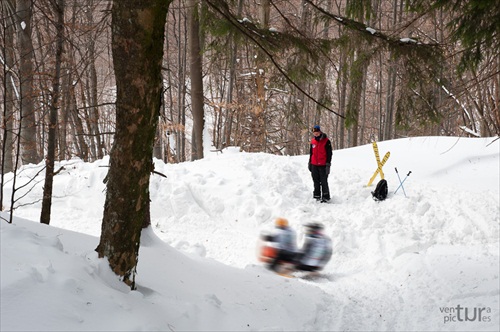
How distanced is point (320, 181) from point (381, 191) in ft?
4.50

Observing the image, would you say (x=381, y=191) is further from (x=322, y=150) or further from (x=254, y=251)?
(x=254, y=251)

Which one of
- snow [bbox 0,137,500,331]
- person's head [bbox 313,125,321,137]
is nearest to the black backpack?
snow [bbox 0,137,500,331]

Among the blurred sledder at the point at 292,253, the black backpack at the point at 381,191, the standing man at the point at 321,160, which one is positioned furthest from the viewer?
the standing man at the point at 321,160

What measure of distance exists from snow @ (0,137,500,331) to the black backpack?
0.63ft

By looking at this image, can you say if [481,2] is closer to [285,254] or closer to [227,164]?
[285,254]

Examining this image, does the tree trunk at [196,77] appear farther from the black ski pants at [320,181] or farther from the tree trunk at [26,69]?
the black ski pants at [320,181]

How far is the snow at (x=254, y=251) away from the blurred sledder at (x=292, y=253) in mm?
262

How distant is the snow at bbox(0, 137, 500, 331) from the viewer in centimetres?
302

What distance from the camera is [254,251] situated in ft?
24.9

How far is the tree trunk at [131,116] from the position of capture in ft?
10.0

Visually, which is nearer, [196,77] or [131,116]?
[131,116]

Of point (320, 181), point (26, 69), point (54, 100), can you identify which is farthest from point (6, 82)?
point (320, 181)

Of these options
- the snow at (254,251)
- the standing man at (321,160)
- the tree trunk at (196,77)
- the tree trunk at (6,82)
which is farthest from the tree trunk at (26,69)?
the standing man at (321,160)

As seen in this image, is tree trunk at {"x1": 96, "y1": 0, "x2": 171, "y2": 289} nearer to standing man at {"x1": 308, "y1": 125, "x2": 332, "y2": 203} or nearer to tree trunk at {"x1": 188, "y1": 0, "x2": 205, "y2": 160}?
standing man at {"x1": 308, "y1": 125, "x2": 332, "y2": 203}
